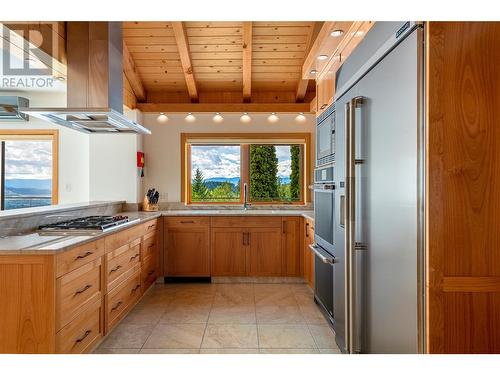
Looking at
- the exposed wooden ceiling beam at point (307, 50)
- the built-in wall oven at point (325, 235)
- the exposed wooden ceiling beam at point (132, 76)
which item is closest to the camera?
the built-in wall oven at point (325, 235)

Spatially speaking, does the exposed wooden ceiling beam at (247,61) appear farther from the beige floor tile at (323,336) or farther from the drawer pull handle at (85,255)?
the beige floor tile at (323,336)

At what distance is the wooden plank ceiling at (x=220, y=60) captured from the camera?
3.59 metres

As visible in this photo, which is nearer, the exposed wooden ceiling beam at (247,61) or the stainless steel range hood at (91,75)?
the stainless steel range hood at (91,75)

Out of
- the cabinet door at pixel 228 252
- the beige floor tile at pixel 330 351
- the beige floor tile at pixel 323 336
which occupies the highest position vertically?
the cabinet door at pixel 228 252

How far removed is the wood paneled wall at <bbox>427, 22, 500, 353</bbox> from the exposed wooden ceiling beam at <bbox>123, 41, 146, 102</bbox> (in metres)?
3.71

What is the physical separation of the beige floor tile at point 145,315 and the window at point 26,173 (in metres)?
2.73

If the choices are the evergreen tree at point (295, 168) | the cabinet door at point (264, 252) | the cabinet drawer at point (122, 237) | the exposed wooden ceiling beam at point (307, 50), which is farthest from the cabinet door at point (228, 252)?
the exposed wooden ceiling beam at point (307, 50)

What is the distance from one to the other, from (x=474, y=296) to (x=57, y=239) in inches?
88.2

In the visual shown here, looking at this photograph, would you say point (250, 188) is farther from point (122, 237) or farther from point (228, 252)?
point (122, 237)

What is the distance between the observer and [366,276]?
1.59 metres

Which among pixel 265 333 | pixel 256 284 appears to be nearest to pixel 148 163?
pixel 256 284

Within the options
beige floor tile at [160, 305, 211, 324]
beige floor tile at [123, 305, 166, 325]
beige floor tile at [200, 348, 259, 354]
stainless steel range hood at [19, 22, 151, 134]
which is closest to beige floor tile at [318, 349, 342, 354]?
beige floor tile at [200, 348, 259, 354]

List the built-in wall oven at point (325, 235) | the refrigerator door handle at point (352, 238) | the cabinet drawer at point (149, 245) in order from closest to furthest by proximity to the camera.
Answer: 1. the refrigerator door handle at point (352, 238)
2. the built-in wall oven at point (325, 235)
3. the cabinet drawer at point (149, 245)
